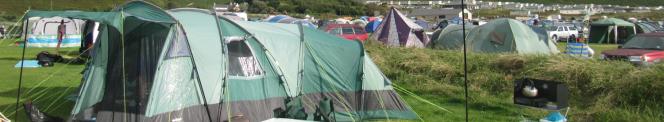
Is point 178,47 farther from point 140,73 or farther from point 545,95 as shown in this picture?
point 545,95

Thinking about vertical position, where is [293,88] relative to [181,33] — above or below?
below

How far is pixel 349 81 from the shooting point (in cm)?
973

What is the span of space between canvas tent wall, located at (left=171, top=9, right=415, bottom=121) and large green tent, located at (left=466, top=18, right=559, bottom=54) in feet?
34.7

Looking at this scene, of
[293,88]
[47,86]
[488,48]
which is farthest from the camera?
[488,48]

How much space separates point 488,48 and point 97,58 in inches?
546

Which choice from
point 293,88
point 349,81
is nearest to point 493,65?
point 349,81

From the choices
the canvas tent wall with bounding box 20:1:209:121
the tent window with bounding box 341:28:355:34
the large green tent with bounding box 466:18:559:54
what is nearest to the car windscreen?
the large green tent with bounding box 466:18:559:54

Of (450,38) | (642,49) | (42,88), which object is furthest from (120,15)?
(450,38)

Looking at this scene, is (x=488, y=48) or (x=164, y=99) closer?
(x=164, y=99)

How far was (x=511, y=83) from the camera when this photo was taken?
37.0 ft

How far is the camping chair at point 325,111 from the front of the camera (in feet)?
28.2

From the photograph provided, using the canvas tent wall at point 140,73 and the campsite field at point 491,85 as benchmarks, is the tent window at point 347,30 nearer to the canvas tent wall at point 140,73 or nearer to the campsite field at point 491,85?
the campsite field at point 491,85

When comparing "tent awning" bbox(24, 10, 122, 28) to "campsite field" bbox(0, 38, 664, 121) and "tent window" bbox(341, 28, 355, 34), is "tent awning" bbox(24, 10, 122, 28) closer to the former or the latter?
"campsite field" bbox(0, 38, 664, 121)

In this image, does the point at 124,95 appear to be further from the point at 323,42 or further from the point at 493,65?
the point at 493,65
